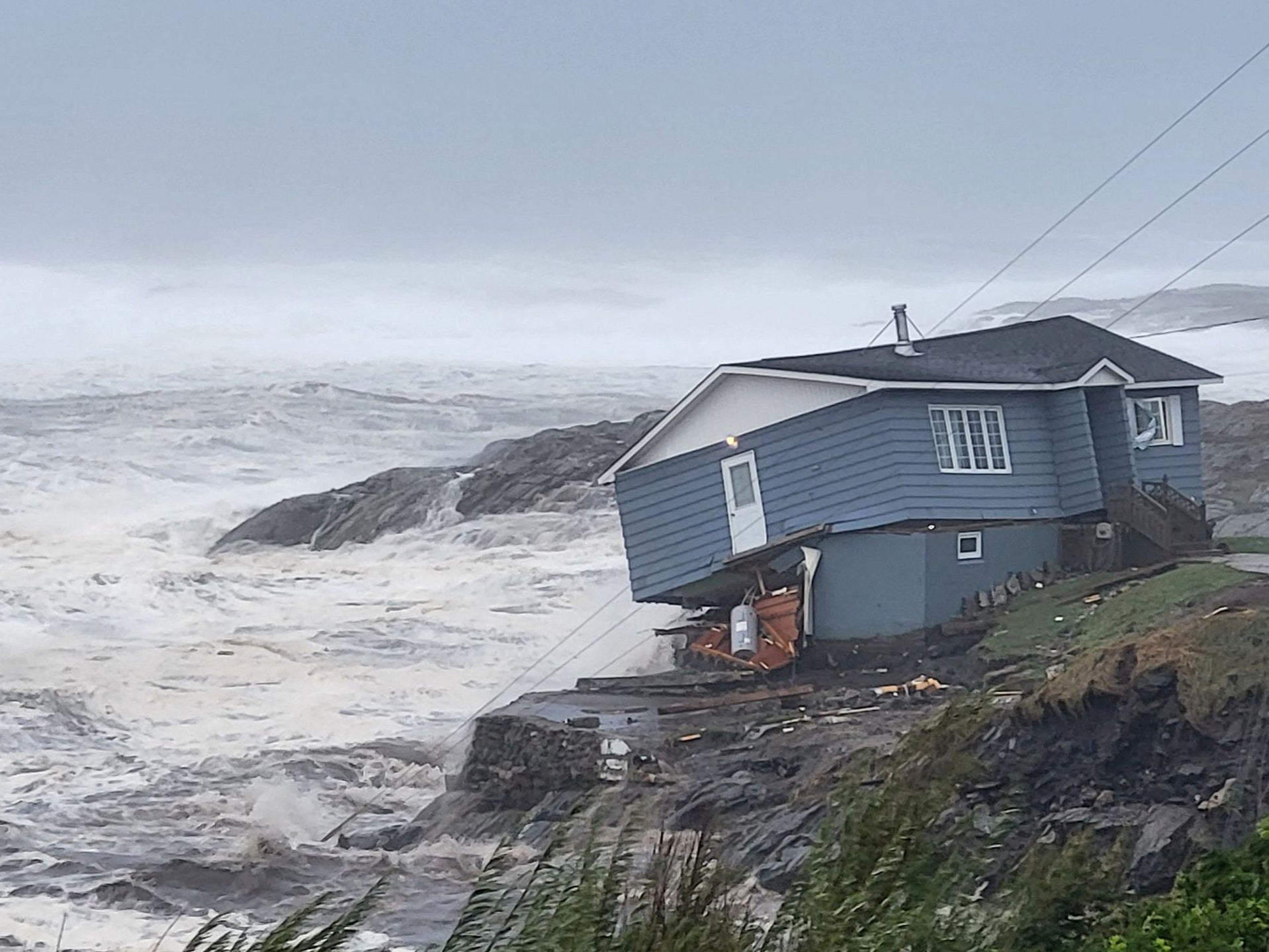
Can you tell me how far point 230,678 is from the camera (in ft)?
80.1

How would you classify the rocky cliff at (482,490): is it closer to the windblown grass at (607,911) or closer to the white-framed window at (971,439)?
the white-framed window at (971,439)

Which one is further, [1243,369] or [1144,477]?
[1243,369]

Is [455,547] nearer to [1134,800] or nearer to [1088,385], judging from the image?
[1088,385]

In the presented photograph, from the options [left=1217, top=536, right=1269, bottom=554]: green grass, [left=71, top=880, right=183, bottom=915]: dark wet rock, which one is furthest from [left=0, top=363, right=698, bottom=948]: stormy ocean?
[left=1217, top=536, right=1269, bottom=554]: green grass

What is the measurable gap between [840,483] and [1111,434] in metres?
3.57

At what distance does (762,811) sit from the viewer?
13.9 metres

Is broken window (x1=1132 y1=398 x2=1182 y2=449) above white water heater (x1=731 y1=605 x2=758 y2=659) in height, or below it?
above

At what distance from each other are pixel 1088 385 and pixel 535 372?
6638 cm

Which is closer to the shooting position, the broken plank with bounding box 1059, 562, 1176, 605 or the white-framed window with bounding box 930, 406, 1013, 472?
the broken plank with bounding box 1059, 562, 1176, 605

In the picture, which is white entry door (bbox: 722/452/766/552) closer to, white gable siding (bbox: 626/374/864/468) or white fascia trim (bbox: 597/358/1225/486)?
white gable siding (bbox: 626/374/864/468)

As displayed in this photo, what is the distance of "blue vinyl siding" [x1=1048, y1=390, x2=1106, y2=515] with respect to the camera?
20406mm

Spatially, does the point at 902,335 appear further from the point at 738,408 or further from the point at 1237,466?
the point at 1237,466

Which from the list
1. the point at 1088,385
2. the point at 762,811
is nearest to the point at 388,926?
the point at 762,811

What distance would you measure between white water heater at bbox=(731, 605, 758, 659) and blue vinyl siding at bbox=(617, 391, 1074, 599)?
883mm
